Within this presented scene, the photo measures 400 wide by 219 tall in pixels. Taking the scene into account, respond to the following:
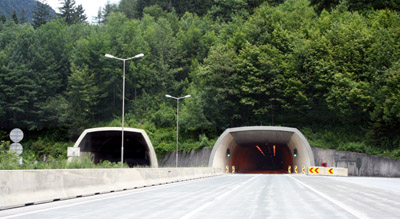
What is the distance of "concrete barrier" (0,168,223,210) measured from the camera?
40.2ft

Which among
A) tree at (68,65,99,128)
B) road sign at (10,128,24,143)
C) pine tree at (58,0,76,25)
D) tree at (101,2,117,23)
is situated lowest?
road sign at (10,128,24,143)

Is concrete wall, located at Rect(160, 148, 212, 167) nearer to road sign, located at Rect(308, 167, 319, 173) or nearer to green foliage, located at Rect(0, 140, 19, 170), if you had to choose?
road sign, located at Rect(308, 167, 319, 173)

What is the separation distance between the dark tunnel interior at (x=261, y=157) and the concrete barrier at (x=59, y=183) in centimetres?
4859


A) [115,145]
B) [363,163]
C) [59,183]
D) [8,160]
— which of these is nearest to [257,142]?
[363,163]

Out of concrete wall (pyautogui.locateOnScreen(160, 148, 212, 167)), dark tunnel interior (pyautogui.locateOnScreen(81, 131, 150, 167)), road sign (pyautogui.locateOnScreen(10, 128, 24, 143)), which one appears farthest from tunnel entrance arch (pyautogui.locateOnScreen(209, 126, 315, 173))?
road sign (pyautogui.locateOnScreen(10, 128, 24, 143))

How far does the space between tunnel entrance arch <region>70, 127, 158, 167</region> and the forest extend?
9907 millimetres

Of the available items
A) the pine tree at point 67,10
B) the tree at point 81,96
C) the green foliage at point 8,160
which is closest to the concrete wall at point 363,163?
the green foliage at point 8,160

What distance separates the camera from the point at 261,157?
101562mm

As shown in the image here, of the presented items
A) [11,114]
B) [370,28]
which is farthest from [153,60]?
[370,28]

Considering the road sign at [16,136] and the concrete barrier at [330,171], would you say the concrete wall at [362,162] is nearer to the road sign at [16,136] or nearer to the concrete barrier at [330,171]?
the concrete barrier at [330,171]

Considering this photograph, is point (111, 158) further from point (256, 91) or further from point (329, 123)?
point (329, 123)

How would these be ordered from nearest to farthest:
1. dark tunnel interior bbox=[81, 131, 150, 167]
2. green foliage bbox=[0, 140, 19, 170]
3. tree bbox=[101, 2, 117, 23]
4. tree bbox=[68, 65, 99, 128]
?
green foliage bbox=[0, 140, 19, 170]
dark tunnel interior bbox=[81, 131, 150, 167]
tree bbox=[68, 65, 99, 128]
tree bbox=[101, 2, 117, 23]

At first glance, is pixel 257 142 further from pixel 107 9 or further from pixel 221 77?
pixel 107 9

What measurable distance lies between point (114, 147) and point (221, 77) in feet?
65.0
